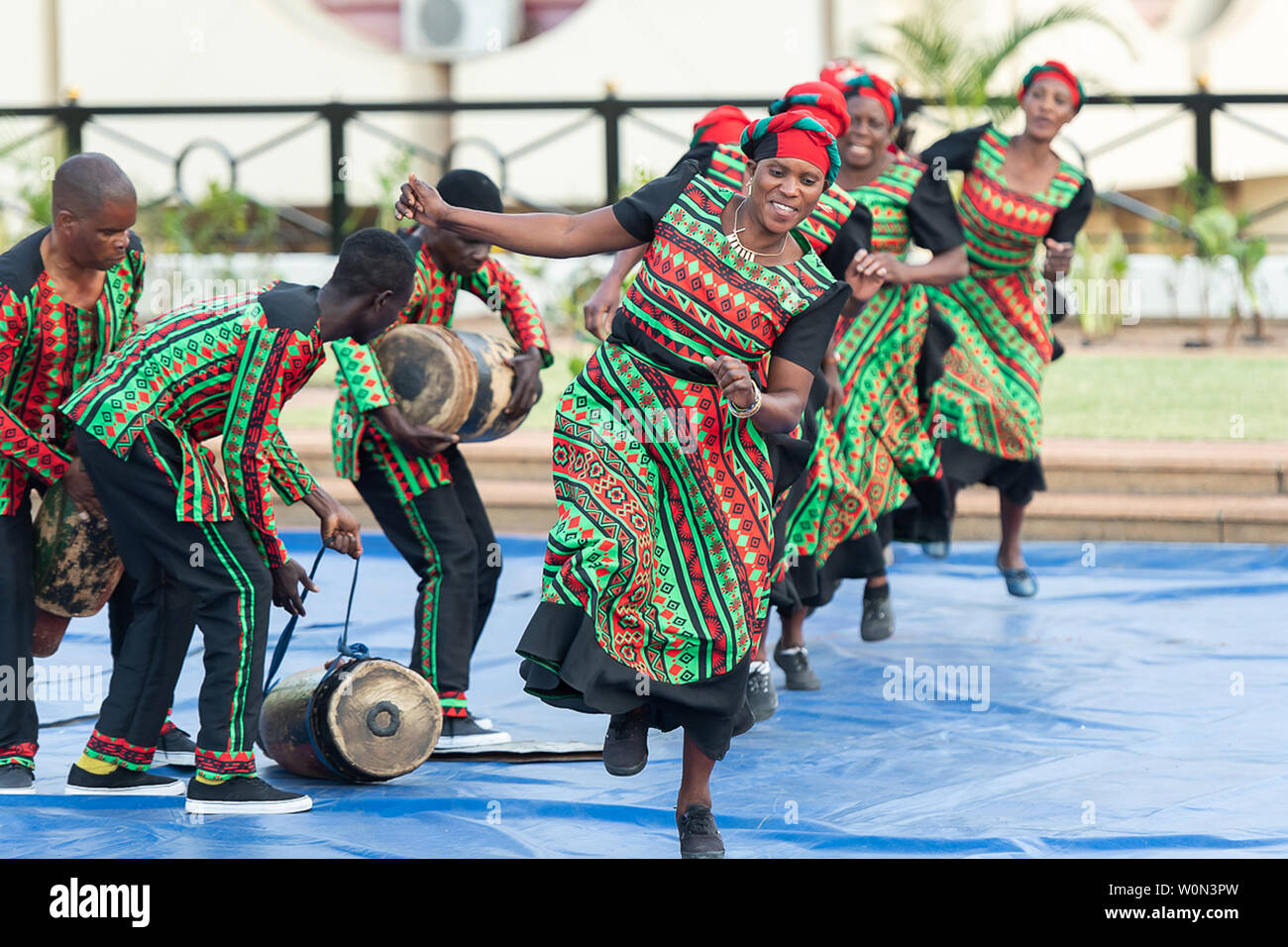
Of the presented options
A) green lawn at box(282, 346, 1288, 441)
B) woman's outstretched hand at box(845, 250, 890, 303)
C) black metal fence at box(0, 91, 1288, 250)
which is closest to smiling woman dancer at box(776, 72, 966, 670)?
woman's outstretched hand at box(845, 250, 890, 303)

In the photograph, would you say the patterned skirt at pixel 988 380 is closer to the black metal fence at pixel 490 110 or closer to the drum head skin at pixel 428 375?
the drum head skin at pixel 428 375

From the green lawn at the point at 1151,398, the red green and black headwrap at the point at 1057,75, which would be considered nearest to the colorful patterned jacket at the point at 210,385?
the red green and black headwrap at the point at 1057,75

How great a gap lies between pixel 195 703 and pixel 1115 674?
120 inches

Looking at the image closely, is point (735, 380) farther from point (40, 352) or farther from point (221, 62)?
point (221, 62)

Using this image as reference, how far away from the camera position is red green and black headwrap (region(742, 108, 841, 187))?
13.7 ft

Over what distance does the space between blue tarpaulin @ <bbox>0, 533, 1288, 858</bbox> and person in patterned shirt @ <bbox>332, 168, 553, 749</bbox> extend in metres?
0.36

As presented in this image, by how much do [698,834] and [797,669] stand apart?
1923 millimetres

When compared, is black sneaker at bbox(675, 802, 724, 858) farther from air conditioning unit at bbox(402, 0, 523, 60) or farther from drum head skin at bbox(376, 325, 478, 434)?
air conditioning unit at bbox(402, 0, 523, 60)

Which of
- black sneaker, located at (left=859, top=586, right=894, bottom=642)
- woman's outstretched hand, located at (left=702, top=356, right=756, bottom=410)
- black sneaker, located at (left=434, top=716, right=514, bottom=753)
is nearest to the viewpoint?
woman's outstretched hand, located at (left=702, top=356, right=756, bottom=410)

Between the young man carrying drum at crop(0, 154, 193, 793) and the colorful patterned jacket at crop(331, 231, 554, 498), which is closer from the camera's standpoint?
the young man carrying drum at crop(0, 154, 193, 793)

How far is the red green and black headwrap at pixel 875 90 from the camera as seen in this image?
20.0 ft

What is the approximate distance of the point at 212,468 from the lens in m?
4.50

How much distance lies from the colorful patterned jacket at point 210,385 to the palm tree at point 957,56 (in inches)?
364

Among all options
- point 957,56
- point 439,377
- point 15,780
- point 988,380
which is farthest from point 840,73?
point 957,56
